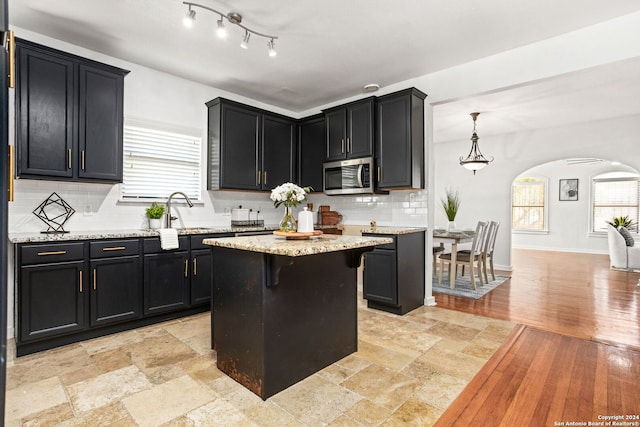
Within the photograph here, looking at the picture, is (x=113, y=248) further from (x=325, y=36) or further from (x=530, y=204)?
(x=530, y=204)

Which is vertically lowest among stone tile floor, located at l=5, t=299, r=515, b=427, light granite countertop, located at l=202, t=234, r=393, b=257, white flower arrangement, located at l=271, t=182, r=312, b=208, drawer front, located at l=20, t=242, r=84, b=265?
stone tile floor, located at l=5, t=299, r=515, b=427

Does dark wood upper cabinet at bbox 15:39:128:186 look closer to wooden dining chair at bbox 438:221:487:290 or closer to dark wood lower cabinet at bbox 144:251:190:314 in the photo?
dark wood lower cabinet at bbox 144:251:190:314

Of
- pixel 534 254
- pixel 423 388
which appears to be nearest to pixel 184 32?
pixel 423 388

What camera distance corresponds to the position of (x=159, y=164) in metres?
3.94

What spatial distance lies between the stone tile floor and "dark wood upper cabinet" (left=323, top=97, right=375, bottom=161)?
2332 millimetres

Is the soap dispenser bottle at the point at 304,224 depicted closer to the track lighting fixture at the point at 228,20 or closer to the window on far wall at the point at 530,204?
the track lighting fixture at the point at 228,20

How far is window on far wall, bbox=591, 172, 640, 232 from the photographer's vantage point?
8.33 m

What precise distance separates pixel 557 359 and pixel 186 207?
159 inches

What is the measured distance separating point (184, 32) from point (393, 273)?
3.17 m

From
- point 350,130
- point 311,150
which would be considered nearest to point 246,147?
point 311,150

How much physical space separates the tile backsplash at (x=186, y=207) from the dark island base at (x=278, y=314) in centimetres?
185

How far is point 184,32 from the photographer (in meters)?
3.06

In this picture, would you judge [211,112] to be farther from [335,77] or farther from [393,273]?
[393,273]

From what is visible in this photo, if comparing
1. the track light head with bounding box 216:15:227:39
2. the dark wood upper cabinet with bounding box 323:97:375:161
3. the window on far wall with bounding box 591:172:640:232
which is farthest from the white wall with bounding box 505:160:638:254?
the track light head with bounding box 216:15:227:39
